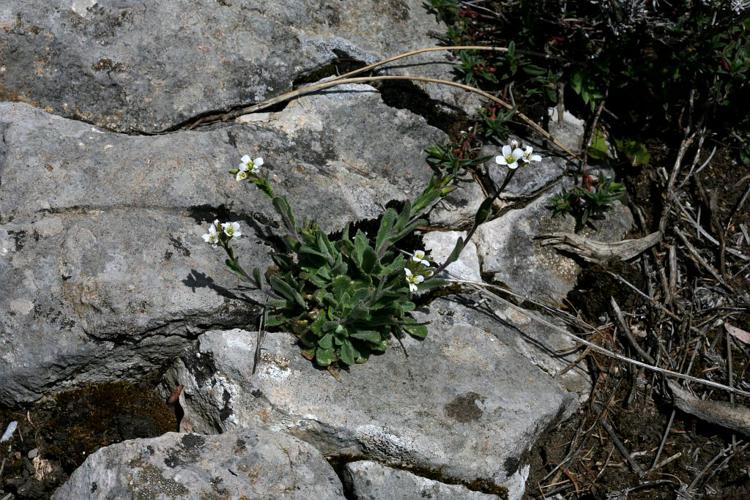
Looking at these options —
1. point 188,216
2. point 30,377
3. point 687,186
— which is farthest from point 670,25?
point 30,377

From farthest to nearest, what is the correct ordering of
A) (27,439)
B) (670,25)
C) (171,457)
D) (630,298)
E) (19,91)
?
(670,25) < (630,298) < (19,91) < (27,439) < (171,457)

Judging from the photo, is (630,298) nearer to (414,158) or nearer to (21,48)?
(414,158)

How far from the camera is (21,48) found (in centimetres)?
415

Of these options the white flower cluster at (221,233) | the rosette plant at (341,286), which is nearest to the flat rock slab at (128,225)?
the rosette plant at (341,286)

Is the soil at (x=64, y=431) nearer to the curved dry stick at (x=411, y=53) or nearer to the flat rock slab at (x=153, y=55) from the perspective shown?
the flat rock slab at (x=153, y=55)

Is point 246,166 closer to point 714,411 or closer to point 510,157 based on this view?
point 510,157

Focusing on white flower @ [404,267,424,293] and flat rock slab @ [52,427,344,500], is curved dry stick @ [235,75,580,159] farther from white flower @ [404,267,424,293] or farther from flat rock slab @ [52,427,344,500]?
flat rock slab @ [52,427,344,500]

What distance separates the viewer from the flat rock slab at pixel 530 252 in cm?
434

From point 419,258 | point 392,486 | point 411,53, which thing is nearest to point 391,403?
point 392,486

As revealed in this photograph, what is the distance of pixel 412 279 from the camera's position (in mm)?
3648

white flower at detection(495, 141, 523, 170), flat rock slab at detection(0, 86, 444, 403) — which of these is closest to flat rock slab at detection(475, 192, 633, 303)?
flat rock slab at detection(0, 86, 444, 403)

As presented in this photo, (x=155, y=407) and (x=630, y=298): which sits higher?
(x=630, y=298)

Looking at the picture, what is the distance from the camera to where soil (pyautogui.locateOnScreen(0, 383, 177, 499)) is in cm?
346

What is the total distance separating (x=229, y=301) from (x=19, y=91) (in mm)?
1762
